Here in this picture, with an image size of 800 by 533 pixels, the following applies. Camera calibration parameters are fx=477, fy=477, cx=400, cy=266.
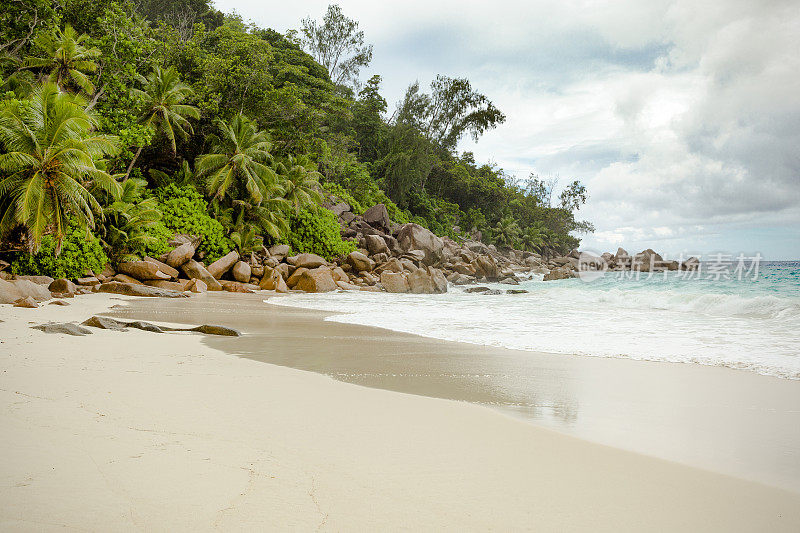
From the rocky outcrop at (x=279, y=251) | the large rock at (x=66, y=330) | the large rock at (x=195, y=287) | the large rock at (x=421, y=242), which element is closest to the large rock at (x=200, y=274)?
the large rock at (x=195, y=287)

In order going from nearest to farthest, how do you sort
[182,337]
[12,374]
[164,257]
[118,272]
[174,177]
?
[12,374], [182,337], [118,272], [164,257], [174,177]

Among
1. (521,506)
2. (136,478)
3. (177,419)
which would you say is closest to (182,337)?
(177,419)

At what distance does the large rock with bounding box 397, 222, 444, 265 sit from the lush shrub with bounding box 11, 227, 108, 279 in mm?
18025

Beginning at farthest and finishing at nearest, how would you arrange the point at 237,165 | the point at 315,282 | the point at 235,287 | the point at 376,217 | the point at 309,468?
1. the point at 376,217
2. the point at 237,165
3. the point at 315,282
4. the point at 235,287
5. the point at 309,468

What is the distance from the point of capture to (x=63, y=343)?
17.2 feet

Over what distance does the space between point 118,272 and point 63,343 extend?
1309 cm

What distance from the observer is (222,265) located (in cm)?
1931

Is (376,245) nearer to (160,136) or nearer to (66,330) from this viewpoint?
(160,136)

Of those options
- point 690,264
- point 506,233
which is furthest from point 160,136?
point 690,264

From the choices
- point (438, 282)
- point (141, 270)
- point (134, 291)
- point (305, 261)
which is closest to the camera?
point (134, 291)

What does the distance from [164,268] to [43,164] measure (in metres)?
5.32

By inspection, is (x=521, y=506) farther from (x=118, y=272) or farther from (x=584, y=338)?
(x=118, y=272)

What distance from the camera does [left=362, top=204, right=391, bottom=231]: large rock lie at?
32316 millimetres

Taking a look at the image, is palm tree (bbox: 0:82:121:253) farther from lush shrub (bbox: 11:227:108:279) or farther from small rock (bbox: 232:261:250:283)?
small rock (bbox: 232:261:250:283)
